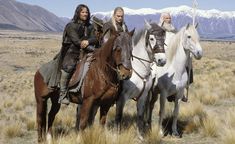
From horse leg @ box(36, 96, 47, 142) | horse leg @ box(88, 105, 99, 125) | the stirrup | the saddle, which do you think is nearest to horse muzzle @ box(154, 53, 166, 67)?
the saddle

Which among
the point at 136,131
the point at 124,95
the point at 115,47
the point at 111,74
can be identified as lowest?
the point at 136,131

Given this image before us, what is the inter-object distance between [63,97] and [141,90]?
1.58 metres

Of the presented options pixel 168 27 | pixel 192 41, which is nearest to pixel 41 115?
pixel 192 41

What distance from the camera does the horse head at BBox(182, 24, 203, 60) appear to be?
887 centimetres

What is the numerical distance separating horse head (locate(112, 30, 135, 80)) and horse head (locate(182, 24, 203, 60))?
215 centimetres

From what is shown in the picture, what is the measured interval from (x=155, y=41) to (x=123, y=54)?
1.43 m

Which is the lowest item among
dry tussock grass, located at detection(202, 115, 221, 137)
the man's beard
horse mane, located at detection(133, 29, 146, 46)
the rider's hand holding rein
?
dry tussock grass, located at detection(202, 115, 221, 137)

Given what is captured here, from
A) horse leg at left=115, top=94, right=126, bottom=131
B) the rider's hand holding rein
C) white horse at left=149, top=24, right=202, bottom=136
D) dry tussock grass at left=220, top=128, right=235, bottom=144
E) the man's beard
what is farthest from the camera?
the man's beard

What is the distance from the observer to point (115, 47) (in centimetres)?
725

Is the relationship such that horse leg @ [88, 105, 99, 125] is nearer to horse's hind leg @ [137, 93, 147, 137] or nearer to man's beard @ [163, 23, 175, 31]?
horse's hind leg @ [137, 93, 147, 137]

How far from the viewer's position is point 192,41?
355 inches

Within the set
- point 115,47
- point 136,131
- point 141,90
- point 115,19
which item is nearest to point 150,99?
point 136,131

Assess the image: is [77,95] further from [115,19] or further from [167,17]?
[167,17]

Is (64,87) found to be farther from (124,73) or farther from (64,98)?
(124,73)
